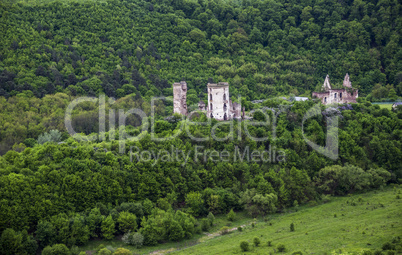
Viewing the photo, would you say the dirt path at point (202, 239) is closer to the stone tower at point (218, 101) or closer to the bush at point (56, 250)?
the bush at point (56, 250)

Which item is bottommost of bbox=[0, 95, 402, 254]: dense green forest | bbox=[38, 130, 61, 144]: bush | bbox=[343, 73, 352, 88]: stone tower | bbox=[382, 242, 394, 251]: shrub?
bbox=[382, 242, 394, 251]: shrub

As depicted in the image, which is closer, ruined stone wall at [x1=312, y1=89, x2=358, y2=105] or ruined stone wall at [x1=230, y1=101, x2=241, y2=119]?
ruined stone wall at [x1=230, y1=101, x2=241, y2=119]

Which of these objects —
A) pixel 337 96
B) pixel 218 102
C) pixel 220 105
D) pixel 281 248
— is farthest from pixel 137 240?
pixel 337 96

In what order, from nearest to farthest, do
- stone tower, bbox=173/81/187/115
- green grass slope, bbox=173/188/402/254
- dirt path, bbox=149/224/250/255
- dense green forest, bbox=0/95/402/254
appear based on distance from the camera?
green grass slope, bbox=173/188/402/254
dirt path, bbox=149/224/250/255
dense green forest, bbox=0/95/402/254
stone tower, bbox=173/81/187/115

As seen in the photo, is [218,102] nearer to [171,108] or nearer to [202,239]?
[171,108]

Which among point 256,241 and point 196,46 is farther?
point 196,46

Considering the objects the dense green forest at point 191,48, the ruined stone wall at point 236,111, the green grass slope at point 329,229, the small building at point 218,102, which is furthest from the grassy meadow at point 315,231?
the dense green forest at point 191,48

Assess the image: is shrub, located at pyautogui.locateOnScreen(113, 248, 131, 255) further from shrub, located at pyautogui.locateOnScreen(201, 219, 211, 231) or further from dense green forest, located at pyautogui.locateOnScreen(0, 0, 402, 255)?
shrub, located at pyautogui.locateOnScreen(201, 219, 211, 231)

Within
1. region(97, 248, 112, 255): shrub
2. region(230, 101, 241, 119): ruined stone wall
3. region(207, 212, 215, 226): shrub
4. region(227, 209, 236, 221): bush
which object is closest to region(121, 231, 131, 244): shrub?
region(97, 248, 112, 255): shrub
